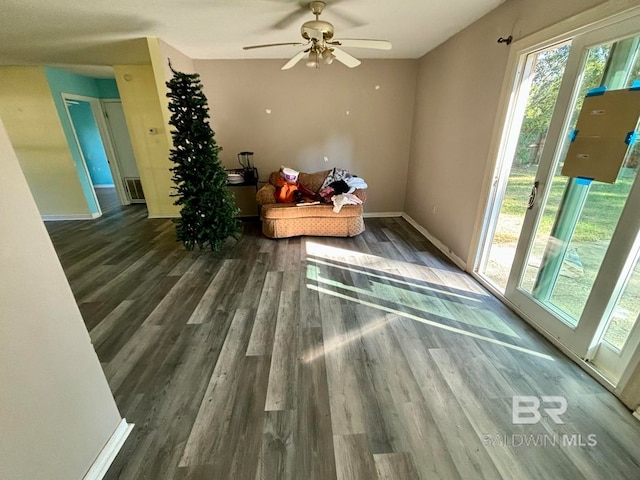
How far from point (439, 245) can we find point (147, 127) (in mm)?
4921

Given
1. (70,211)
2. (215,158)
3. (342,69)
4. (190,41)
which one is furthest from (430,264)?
(70,211)

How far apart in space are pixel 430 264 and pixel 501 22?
2344 millimetres

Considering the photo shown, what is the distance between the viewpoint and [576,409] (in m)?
1.50

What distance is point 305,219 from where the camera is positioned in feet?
12.7

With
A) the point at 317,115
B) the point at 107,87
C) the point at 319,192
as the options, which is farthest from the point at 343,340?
the point at 107,87

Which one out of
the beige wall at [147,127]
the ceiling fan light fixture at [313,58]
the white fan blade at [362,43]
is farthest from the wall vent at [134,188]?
the white fan blade at [362,43]

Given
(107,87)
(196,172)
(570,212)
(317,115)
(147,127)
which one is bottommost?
(570,212)

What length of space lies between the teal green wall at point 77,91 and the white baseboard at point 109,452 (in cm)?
503

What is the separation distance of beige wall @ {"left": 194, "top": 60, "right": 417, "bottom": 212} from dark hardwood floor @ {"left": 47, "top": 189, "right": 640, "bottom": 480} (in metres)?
2.30

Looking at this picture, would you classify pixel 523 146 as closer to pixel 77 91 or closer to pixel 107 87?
pixel 77 91

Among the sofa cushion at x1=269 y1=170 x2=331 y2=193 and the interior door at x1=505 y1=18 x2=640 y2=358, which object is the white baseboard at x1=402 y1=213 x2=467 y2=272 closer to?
the interior door at x1=505 y1=18 x2=640 y2=358

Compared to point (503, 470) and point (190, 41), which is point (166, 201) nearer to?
point (190, 41)

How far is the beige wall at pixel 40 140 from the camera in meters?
4.25

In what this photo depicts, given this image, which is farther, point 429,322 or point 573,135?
point 429,322
